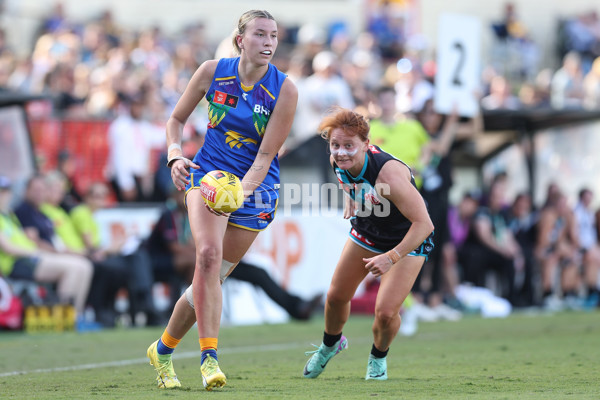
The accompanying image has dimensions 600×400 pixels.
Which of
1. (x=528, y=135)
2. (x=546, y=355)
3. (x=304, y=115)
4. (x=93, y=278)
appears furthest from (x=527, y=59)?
(x=546, y=355)

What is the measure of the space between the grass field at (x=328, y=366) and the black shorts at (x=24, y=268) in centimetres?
81

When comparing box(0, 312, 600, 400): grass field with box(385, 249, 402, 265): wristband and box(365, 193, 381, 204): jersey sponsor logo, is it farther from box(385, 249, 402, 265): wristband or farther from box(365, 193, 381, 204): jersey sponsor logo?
box(365, 193, 381, 204): jersey sponsor logo

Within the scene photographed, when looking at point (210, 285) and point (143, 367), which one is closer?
point (210, 285)

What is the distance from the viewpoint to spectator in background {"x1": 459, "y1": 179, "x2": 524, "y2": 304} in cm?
1650

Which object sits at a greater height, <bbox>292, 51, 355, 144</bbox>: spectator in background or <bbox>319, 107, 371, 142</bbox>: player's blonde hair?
<bbox>292, 51, 355, 144</bbox>: spectator in background

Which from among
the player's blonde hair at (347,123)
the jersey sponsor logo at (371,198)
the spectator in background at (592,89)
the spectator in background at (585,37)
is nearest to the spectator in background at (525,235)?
the spectator in background at (592,89)

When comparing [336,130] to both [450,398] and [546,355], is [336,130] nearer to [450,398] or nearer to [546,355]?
[450,398]

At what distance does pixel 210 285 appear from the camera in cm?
630

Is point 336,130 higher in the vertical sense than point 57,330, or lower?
higher

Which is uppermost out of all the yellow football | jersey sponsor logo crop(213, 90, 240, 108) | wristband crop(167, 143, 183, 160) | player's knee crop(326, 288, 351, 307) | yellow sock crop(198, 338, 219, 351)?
jersey sponsor logo crop(213, 90, 240, 108)

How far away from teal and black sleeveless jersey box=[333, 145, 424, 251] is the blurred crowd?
325 cm

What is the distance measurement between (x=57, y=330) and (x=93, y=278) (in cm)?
109

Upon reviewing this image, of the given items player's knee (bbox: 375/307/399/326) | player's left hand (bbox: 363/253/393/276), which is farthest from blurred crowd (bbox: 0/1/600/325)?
player's left hand (bbox: 363/253/393/276)

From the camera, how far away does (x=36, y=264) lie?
1225cm
